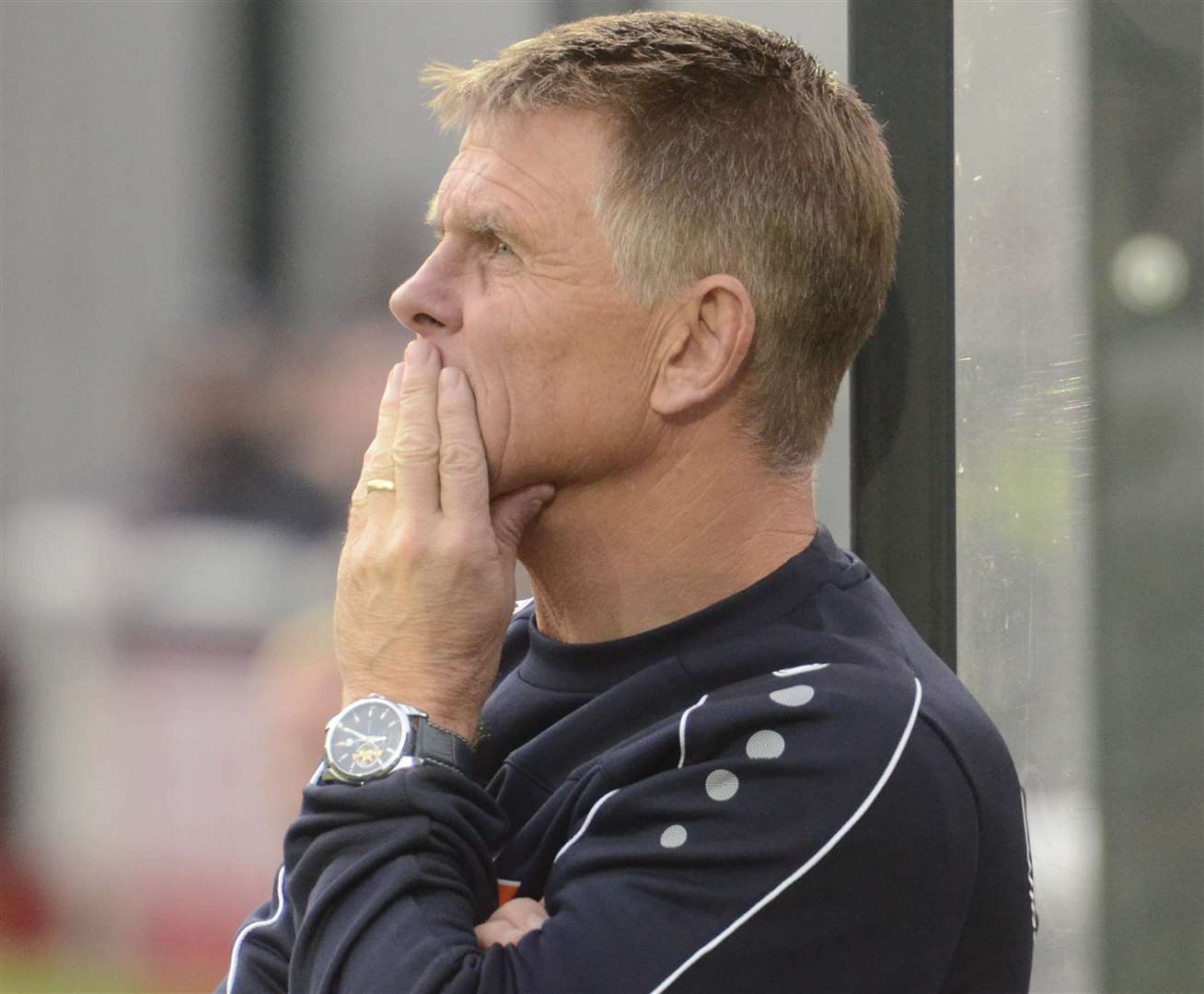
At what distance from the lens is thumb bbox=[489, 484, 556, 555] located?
160cm

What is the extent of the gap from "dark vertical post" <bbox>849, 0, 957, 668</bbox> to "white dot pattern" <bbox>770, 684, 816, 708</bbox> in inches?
22.7

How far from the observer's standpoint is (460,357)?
1.61 meters

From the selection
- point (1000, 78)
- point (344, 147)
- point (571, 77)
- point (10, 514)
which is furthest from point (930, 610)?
point (10, 514)

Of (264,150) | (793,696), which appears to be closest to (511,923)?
(793,696)

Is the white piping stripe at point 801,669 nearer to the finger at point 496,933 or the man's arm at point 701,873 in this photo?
the man's arm at point 701,873

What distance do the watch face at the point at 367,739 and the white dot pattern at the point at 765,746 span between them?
0.33 metres

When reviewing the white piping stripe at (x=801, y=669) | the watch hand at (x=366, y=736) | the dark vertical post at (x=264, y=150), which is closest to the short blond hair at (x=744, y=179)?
the white piping stripe at (x=801, y=669)

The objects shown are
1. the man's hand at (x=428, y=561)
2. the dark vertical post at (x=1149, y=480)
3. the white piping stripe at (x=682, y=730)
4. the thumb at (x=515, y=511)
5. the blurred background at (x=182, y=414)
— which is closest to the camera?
the white piping stripe at (x=682, y=730)

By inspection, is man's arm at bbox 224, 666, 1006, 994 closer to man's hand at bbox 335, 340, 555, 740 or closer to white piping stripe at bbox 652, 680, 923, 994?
white piping stripe at bbox 652, 680, 923, 994

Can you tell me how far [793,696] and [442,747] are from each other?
0.34 m

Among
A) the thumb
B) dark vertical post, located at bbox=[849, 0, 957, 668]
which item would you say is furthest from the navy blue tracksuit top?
dark vertical post, located at bbox=[849, 0, 957, 668]

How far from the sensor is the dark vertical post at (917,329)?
1908 mm

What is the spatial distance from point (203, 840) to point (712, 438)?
45.8 inches

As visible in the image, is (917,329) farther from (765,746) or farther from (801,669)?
(765,746)
